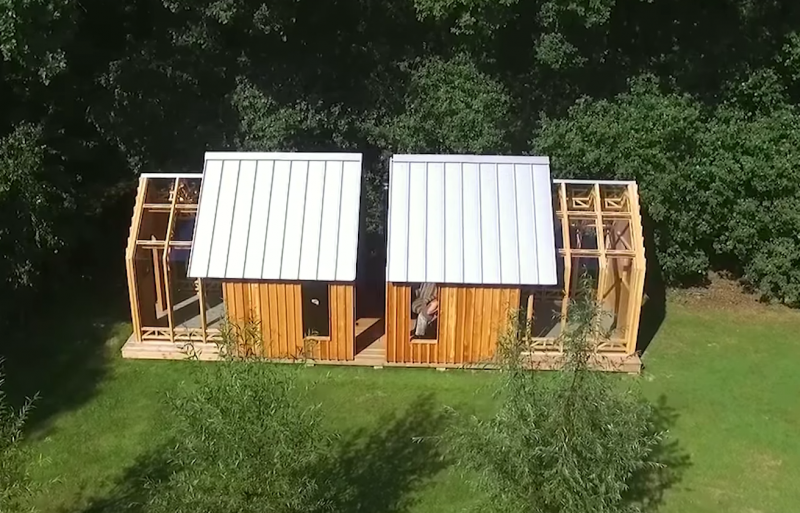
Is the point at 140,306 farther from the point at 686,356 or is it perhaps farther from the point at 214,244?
the point at 686,356

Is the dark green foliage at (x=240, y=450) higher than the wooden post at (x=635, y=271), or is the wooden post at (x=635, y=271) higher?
the wooden post at (x=635, y=271)

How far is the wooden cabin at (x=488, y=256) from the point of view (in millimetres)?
14641

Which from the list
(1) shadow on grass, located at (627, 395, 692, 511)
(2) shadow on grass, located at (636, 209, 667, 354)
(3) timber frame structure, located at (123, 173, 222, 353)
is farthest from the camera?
(2) shadow on grass, located at (636, 209, 667, 354)

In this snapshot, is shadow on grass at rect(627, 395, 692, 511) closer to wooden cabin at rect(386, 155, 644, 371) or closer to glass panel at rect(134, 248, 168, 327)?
wooden cabin at rect(386, 155, 644, 371)

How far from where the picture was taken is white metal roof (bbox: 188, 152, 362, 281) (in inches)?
580

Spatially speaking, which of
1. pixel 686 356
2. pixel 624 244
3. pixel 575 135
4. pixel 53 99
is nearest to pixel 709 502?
pixel 686 356

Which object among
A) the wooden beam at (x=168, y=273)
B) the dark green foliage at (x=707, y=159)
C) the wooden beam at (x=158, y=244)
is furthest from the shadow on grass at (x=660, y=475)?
the wooden beam at (x=158, y=244)

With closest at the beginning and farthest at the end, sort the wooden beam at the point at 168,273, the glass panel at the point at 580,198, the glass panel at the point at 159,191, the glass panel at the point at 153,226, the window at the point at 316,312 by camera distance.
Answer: the wooden beam at the point at 168,273 → the window at the point at 316,312 → the glass panel at the point at 153,226 → the glass panel at the point at 159,191 → the glass panel at the point at 580,198

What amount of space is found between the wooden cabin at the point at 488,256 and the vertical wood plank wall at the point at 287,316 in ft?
2.68

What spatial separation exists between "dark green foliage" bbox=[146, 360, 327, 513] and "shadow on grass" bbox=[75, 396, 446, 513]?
5.85ft

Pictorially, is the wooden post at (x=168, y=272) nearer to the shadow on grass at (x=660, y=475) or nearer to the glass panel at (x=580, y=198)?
the glass panel at (x=580, y=198)

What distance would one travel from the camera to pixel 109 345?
1608cm

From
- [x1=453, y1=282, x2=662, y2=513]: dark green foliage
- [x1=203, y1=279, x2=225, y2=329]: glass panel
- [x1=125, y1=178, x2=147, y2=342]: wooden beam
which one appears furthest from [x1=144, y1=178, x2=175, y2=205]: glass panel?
[x1=453, y1=282, x2=662, y2=513]: dark green foliage

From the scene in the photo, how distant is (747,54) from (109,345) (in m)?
14.1
